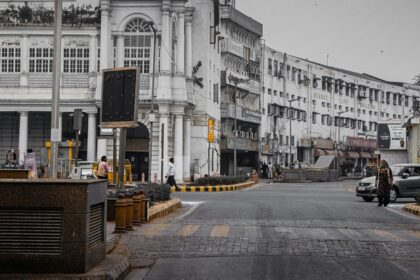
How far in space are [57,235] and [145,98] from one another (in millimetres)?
46566

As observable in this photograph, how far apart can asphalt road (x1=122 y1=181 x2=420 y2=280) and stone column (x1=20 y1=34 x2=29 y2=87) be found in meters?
38.2

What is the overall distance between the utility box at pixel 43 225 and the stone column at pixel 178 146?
47.1 m

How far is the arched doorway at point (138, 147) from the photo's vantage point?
189 ft

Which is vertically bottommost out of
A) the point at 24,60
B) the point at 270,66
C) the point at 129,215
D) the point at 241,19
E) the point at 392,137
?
the point at 129,215

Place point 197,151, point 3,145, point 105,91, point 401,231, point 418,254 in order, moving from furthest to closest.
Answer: point 197,151
point 3,145
point 105,91
point 401,231
point 418,254

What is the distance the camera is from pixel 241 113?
75688mm

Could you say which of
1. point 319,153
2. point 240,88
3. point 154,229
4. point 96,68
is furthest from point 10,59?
point 319,153

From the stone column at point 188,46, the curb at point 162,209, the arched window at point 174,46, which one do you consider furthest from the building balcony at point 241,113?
the curb at point 162,209

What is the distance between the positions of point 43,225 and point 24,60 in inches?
1959

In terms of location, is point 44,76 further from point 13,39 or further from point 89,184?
point 89,184

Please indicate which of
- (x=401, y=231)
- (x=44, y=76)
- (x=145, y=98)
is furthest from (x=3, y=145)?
(x=401, y=231)

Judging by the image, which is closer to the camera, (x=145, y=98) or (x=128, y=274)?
(x=128, y=274)

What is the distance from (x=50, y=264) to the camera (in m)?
8.51

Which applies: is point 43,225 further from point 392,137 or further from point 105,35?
point 392,137
